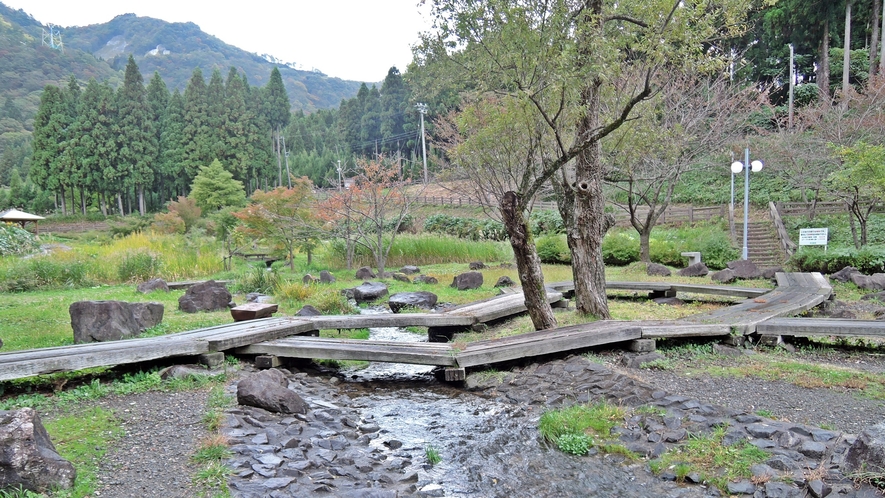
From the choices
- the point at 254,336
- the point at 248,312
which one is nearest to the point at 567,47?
the point at 254,336

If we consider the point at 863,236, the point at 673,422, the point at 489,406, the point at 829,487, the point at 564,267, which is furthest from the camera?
the point at 564,267

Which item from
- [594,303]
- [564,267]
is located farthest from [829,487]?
[564,267]

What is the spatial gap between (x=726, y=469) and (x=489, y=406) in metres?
2.32

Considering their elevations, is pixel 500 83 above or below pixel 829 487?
above

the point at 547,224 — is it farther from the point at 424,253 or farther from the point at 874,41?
the point at 874,41

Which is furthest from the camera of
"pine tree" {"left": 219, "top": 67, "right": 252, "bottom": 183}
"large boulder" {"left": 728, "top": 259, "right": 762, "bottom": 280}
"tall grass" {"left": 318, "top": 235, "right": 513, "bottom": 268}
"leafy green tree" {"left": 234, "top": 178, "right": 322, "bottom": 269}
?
"pine tree" {"left": 219, "top": 67, "right": 252, "bottom": 183}

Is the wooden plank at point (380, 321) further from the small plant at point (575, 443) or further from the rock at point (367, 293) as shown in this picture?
the small plant at point (575, 443)

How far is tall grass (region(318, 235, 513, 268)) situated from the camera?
17.0 meters

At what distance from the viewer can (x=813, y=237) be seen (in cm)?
1444

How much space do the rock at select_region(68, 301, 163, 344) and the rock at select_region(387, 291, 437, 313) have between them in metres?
4.06

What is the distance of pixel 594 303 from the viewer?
24.9 ft

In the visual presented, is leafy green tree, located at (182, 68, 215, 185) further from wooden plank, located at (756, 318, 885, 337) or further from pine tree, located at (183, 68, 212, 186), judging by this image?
wooden plank, located at (756, 318, 885, 337)

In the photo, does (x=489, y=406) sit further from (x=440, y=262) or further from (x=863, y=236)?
(x=863, y=236)

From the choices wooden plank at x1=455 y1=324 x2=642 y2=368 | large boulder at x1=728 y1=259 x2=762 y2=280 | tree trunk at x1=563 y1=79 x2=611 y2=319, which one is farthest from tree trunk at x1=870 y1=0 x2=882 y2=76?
wooden plank at x1=455 y1=324 x2=642 y2=368
